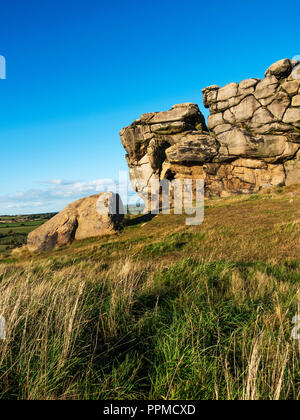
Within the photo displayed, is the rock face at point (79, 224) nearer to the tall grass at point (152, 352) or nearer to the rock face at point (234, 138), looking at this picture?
the tall grass at point (152, 352)

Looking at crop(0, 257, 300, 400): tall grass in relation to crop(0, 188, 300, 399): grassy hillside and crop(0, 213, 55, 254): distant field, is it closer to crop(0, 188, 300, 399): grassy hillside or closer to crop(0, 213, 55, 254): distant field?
crop(0, 188, 300, 399): grassy hillside

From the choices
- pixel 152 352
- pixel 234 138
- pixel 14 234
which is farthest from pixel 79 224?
pixel 234 138

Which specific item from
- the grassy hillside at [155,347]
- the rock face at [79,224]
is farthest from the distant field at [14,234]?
the grassy hillside at [155,347]

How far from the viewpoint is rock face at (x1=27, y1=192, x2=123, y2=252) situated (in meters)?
20.5

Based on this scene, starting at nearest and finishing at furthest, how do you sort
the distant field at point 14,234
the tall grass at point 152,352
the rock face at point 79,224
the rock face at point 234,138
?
1. the tall grass at point 152,352
2. the rock face at point 79,224
3. the distant field at point 14,234
4. the rock face at point 234,138

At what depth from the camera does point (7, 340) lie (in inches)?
104

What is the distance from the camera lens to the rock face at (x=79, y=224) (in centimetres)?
2051

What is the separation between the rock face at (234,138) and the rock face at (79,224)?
21375 mm

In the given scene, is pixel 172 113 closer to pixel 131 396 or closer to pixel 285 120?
pixel 285 120

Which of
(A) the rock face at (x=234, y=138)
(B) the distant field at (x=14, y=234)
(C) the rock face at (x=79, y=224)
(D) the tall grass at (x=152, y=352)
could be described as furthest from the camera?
(A) the rock face at (x=234, y=138)

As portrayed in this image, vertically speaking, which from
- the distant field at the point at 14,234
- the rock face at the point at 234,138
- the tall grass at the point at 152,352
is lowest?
the distant field at the point at 14,234

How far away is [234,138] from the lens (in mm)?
38719

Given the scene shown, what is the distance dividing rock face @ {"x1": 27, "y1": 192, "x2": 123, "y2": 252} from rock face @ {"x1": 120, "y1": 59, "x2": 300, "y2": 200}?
70.1 feet

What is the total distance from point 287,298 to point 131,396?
10.4 feet
